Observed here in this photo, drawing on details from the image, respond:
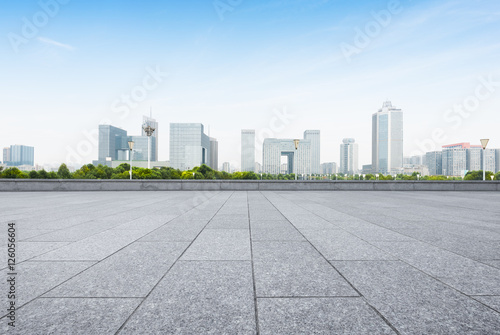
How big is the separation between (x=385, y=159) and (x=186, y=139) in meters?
141

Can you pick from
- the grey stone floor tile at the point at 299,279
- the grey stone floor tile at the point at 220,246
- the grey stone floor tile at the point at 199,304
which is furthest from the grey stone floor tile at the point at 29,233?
the grey stone floor tile at the point at 299,279

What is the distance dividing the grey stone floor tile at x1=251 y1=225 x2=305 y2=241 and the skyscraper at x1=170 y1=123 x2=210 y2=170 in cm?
18647

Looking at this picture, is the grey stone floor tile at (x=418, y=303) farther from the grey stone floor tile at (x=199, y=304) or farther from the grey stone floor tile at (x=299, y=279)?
the grey stone floor tile at (x=199, y=304)

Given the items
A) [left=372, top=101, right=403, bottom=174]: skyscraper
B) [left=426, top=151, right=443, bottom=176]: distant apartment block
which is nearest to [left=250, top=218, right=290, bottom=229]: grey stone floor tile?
[left=372, top=101, right=403, bottom=174]: skyscraper

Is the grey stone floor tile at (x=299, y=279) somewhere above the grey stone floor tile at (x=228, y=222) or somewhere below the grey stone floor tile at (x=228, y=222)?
above

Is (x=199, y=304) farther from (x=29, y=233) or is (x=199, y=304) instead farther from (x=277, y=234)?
(x=29, y=233)

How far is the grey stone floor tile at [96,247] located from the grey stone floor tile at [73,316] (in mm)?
1481

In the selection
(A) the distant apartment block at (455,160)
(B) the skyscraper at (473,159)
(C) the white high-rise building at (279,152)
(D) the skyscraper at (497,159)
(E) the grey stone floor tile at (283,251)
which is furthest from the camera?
(C) the white high-rise building at (279,152)

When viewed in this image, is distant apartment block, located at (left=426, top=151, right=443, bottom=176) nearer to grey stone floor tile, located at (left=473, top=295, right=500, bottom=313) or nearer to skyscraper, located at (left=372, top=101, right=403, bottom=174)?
skyscraper, located at (left=372, top=101, right=403, bottom=174)

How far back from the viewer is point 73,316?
2414 millimetres

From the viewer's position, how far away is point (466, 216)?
8.21 m

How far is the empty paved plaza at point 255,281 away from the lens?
2303 millimetres

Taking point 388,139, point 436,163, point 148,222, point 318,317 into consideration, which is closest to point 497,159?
point 436,163

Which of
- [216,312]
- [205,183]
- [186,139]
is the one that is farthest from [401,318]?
[186,139]
